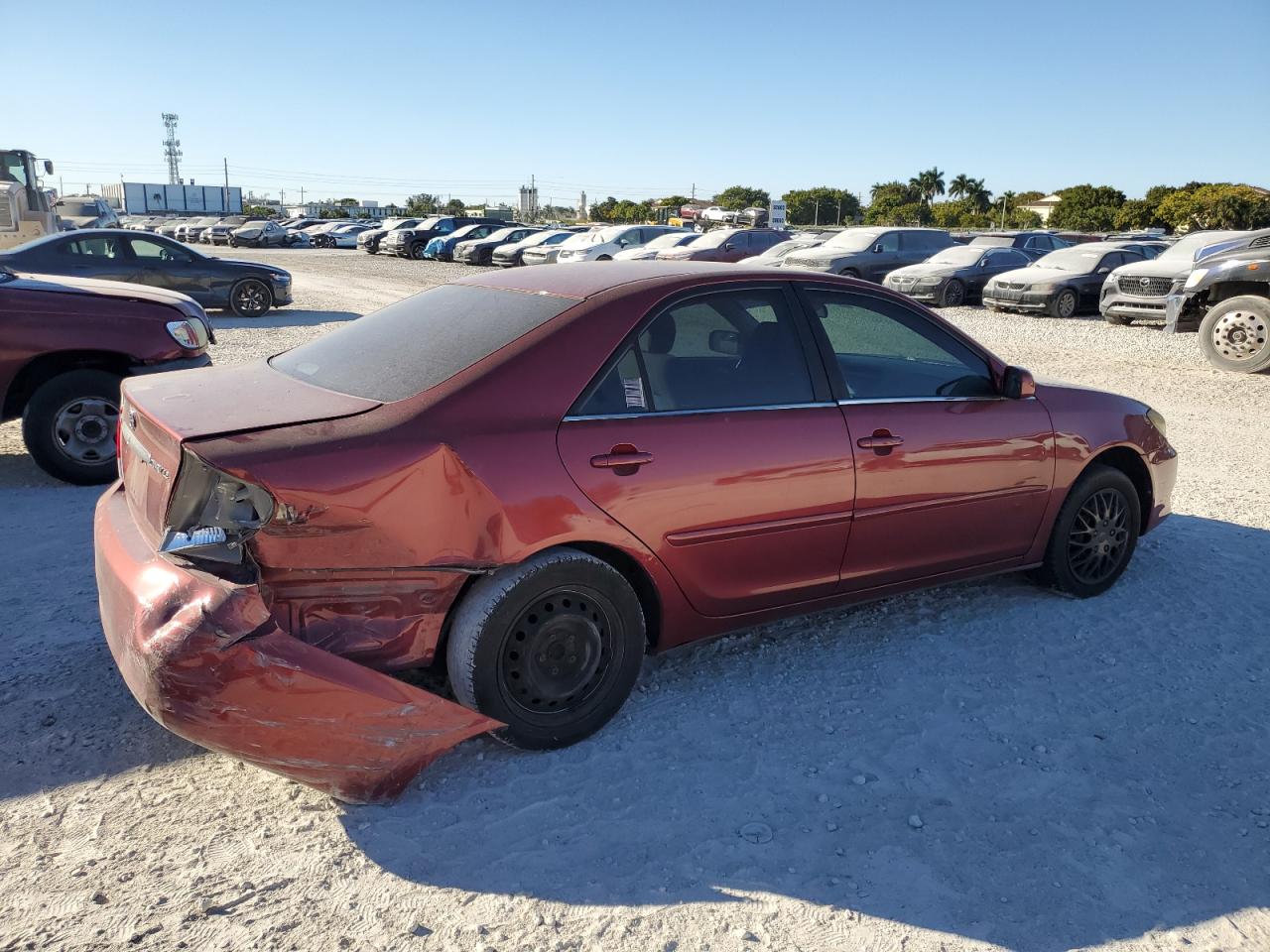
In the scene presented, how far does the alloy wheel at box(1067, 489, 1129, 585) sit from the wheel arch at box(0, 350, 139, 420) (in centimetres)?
569

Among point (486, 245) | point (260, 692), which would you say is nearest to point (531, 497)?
point (260, 692)

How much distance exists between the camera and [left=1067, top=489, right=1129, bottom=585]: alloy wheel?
473 cm

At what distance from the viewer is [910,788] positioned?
321 cm

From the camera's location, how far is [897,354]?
14.4ft

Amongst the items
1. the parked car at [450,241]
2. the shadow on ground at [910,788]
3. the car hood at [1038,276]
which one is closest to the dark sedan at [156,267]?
the car hood at [1038,276]

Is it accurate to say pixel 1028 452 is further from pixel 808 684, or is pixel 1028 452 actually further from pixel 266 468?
pixel 266 468

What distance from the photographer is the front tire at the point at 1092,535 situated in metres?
4.66

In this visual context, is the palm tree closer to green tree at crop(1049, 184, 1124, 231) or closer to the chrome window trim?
green tree at crop(1049, 184, 1124, 231)

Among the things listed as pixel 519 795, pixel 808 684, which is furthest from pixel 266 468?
pixel 808 684

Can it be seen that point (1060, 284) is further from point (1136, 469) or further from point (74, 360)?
point (74, 360)

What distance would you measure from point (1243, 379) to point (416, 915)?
11.7m

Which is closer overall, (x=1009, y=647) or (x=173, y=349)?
(x=1009, y=647)

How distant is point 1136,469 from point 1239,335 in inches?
321

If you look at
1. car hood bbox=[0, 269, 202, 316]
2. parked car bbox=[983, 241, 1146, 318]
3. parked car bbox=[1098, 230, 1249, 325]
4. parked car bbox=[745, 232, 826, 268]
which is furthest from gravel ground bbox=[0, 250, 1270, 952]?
parked car bbox=[745, 232, 826, 268]
